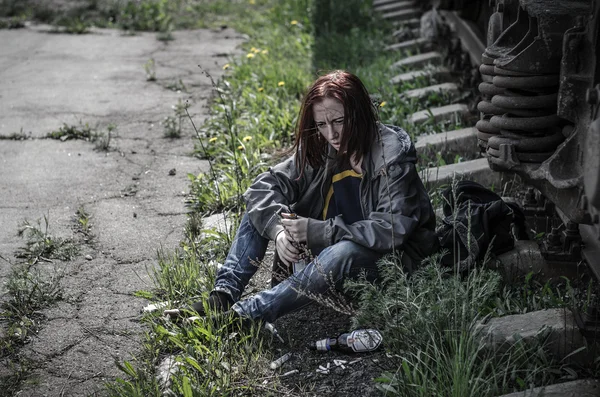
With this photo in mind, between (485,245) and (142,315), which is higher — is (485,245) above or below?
above

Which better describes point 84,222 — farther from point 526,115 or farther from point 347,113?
point 526,115

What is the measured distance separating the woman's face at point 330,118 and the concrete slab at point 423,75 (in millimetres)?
3160

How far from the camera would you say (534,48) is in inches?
136

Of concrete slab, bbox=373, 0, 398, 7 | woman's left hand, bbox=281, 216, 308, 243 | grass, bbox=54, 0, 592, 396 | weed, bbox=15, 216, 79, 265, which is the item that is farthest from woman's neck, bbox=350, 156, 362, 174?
concrete slab, bbox=373, 0, 398, 7

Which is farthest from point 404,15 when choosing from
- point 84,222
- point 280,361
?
point 280,361

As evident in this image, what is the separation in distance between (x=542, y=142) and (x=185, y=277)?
1.79 metres

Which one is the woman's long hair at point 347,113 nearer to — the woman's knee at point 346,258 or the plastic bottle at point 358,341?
the woman's knee at point 346,258

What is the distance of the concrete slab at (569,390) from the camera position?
9.41 ft

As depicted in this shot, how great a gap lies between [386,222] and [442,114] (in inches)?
101

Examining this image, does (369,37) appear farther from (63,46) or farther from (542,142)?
(542,142)

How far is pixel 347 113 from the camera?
143 inches

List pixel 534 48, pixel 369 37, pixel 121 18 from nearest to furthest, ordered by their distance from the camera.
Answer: pixel 534 48, pixel 369 37, pixel 121 18

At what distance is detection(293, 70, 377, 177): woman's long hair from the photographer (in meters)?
3.63

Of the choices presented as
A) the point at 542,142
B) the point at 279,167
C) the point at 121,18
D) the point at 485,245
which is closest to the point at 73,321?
Result: the point at 279,167
